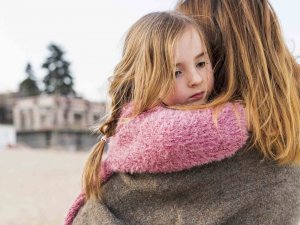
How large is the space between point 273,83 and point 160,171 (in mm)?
426

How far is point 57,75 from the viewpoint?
5775 centimetres

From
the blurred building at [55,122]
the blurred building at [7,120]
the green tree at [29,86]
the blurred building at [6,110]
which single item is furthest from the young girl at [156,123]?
the green tree at [29,86]

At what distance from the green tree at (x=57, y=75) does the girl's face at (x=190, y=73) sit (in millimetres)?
55934

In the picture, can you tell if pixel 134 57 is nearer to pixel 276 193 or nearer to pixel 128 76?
pixel 128 76

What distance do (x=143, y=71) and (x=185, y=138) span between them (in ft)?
0.99

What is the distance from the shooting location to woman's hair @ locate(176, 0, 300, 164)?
4.86 feet

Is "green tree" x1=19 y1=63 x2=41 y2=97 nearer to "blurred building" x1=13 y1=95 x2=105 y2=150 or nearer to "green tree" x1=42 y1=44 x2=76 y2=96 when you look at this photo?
"green tree" x1=42 y1=44 x2=76 y2=96

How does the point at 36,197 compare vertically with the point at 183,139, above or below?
below

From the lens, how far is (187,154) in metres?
1.46

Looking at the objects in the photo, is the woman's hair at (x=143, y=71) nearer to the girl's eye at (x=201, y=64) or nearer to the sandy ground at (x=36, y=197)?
the girl's eye at (x=201, y=64)

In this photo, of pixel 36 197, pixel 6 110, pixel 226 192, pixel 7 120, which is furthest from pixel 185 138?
pixel 6 110

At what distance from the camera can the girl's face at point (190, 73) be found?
1.64 meters

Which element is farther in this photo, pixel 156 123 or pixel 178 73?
pixel 178 73

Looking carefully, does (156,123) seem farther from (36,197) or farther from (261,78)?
(36,197)
